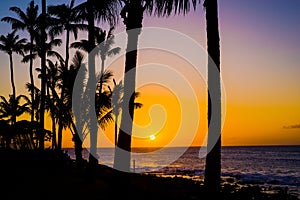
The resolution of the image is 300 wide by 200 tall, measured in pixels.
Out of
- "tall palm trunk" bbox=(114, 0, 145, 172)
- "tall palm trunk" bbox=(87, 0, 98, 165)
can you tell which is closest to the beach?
"tall palm trunk" bbox=(114, 0, 145, 172)

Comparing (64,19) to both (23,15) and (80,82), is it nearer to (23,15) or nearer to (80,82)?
(23,15)

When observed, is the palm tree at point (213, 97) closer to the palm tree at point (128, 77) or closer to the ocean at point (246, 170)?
the palm tree at point (128, 77)

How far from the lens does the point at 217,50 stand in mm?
8953

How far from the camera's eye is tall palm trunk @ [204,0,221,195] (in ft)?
28.2

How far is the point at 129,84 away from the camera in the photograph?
10609 mm

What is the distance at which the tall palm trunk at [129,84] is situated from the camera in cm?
1033

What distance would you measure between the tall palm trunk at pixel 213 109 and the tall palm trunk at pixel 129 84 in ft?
8.04

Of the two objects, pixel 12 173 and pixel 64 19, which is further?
pixel 64 19

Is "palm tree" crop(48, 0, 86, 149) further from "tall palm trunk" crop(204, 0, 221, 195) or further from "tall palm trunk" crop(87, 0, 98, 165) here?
"tall palm trunk" crop(204, 0, 221, 195)

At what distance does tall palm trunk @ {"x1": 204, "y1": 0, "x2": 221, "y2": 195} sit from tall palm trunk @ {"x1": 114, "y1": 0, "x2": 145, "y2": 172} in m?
2.45

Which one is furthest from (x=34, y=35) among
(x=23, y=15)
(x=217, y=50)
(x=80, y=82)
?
(x=217, y=50)

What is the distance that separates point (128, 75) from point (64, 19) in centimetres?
2442

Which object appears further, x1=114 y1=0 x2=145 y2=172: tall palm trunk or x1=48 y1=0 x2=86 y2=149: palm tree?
x1=48 y1=0 x2=86 y2=149: palm tree

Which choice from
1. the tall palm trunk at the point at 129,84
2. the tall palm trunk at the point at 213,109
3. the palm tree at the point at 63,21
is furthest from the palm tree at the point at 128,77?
the palm tree at the point at 63,21
